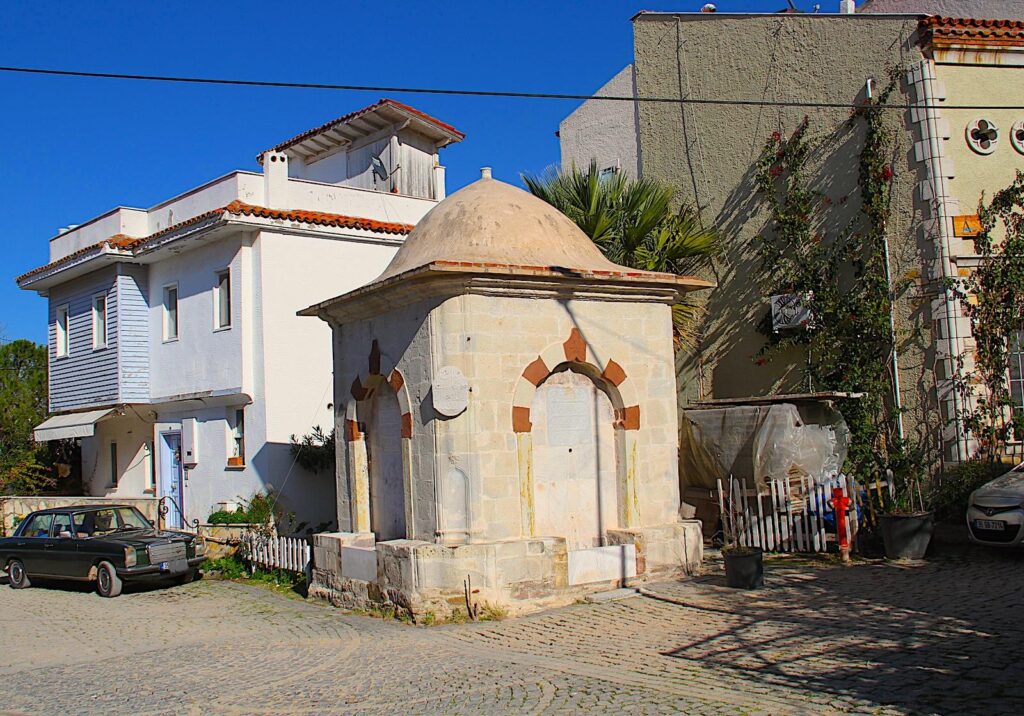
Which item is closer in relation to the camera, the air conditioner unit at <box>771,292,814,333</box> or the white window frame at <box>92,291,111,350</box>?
the air conditioner unit at <box>771,292,814,333</box>

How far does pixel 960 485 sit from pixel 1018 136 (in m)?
6.04

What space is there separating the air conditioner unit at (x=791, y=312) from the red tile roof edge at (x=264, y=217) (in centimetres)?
918

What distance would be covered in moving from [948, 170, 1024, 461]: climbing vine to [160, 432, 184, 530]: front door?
16.8 metres

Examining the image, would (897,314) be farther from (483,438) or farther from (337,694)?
(337,694)

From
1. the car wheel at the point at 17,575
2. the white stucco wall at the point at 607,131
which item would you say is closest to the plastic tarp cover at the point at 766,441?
the white stucco wall at the point at 607,131

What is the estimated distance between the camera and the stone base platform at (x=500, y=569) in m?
10.5

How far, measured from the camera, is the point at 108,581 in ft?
49.2

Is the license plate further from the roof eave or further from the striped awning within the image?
the striped awning

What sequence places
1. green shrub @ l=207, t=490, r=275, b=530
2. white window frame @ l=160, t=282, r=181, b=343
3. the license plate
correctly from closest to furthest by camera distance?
1. the license plate
2. green shrub @ l=207, t=490, r=275, b=530
3. white window frame @ l=160, t=282, r=181, b=343

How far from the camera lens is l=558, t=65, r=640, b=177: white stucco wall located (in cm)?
1978

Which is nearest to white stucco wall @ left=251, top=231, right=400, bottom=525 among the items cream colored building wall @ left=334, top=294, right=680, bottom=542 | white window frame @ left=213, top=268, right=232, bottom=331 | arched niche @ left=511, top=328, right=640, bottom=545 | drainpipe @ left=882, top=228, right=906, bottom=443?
white window frame @ left=213, top=268, right=232, bottom=331

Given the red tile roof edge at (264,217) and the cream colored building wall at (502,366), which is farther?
the red tile roof edge at (264,217)

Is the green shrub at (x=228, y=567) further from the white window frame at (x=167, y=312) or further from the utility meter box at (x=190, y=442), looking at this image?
the white window frame at (x=167, y=312)

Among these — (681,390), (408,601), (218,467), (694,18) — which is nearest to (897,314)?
(681,390)
